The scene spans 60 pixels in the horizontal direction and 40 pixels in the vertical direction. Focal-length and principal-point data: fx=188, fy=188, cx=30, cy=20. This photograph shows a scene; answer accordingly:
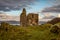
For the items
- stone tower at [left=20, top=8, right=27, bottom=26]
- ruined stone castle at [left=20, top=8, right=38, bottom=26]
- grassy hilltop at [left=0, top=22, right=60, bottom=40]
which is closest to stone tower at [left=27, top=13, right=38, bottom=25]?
ruined stone castle at [left=20, top=8, right=38, bottom=26]

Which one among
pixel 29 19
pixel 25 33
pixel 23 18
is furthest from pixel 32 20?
pixel 25 33

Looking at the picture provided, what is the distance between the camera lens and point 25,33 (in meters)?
21.4

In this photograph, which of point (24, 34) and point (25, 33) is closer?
point (24, 34)

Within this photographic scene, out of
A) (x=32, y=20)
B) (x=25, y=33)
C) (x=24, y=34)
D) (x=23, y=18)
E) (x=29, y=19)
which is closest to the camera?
(x=24, y=34)

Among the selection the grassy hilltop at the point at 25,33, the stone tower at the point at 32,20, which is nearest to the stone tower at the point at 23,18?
the stone tower at the point at 32,20

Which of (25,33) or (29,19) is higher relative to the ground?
(29,19)

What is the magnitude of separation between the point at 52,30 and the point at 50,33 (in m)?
0.43

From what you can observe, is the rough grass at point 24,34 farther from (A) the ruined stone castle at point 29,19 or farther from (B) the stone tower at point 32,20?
(B) the stone tower at point 32,20

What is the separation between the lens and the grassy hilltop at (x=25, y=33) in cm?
2089

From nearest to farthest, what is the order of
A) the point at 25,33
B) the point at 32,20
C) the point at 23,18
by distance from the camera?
the point at 25,33
the point at 23,18
the point at 32,20

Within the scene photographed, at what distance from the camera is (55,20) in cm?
2352

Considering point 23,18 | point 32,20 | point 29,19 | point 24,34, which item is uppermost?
point 23,18

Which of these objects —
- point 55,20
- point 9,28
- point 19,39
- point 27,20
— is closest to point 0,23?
point 9,28

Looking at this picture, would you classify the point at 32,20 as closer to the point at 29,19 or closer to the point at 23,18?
the point at 29,19
